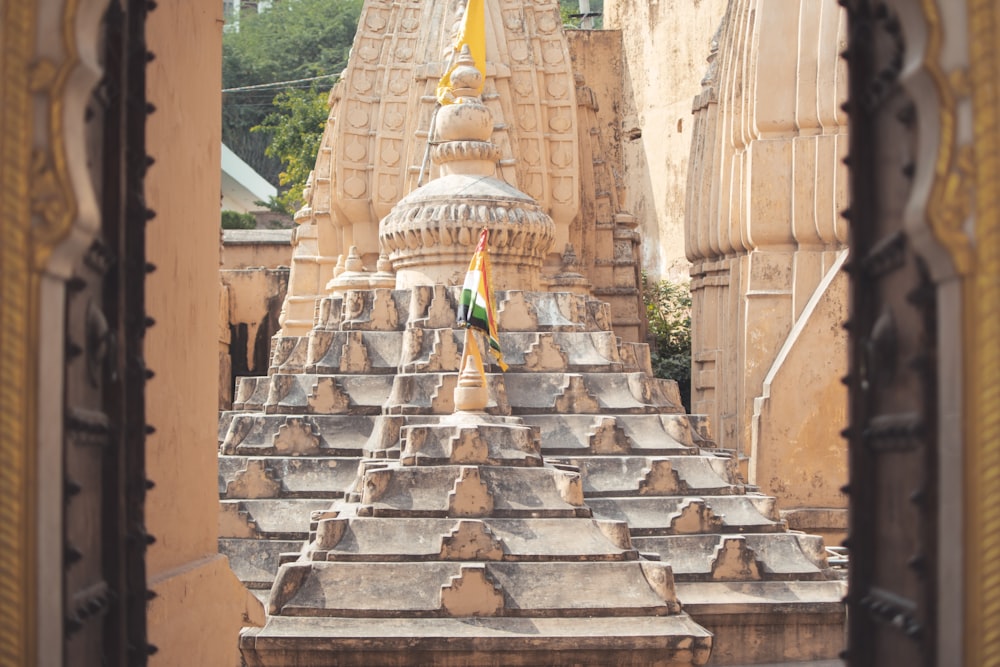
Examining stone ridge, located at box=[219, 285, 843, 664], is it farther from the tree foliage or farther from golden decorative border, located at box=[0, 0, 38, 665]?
the tree foliage

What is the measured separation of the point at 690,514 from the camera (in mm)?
15344

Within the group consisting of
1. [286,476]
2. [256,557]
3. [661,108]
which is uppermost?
[661,108]

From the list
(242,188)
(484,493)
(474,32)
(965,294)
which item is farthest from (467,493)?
(242,188)

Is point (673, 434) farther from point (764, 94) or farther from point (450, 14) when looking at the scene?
point (450, 14)

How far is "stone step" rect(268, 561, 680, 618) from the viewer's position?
12.6 meters

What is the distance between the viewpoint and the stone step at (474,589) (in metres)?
12.6

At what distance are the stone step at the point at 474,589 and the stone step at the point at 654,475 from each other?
2.78m

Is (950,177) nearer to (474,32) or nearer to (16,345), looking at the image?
(16,345)

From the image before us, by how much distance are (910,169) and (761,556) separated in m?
10.6

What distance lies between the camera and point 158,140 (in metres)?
8.30

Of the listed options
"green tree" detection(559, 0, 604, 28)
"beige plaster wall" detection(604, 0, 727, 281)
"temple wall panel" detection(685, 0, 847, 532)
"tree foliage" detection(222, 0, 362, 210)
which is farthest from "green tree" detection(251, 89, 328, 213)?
"temple wall panel" detection(685, 0, 847, 532)

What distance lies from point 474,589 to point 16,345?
8246mm

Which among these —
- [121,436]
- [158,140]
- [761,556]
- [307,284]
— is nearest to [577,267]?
[307,284]

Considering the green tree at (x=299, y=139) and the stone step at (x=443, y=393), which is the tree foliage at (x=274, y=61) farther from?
the stone step at (x=443, y=393)
